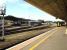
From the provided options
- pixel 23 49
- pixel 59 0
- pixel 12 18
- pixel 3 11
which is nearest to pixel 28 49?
pixel 23 49

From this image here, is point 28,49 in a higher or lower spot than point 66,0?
lower

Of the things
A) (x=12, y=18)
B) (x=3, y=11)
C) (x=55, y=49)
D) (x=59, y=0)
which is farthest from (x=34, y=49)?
(x=12, y=18)

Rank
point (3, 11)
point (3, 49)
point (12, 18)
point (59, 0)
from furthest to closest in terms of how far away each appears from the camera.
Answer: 1. point (12, 18)
2. point (59, 0)
3. point (3, 11)
4. point (3, 49)

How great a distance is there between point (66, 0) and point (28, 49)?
20843 mm

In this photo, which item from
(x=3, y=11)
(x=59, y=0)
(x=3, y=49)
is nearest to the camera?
(x=3, y=49)

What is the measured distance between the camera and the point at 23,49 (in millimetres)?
15586

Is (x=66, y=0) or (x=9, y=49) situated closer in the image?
(x=9, y=49)

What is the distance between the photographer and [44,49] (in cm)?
1563

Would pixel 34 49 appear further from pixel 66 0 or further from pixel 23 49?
pixel 66 0

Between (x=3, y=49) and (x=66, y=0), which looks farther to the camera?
(x=66, y=0)

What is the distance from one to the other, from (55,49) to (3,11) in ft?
21.8

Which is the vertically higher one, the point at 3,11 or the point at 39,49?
the point at 3,11

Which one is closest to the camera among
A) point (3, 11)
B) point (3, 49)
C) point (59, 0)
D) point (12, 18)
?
point (3, 49)

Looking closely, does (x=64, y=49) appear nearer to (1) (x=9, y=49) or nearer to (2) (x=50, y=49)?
(2) (x=50, y=49)
